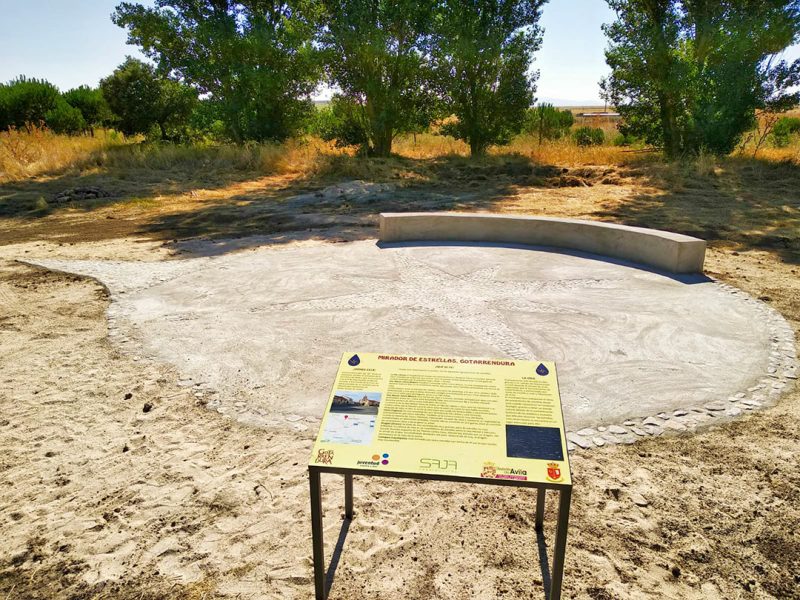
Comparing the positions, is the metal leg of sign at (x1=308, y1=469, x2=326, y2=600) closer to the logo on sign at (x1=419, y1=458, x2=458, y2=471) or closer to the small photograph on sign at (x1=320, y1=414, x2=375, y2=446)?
the small photograph on sign at (x1=320, y1=414, x2=375, y2=446)

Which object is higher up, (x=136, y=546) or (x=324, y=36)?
(x=324, y=36)

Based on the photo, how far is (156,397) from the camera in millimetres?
4047

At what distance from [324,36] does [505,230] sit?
1222 cm

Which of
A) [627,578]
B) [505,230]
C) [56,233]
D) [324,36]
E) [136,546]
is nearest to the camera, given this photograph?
[627,578]

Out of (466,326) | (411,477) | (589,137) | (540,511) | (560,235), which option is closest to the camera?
(411,477)

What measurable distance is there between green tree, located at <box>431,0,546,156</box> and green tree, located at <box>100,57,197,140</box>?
952cm

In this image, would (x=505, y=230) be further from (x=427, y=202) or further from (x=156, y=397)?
(x=156, y=397)

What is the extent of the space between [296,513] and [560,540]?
144cm

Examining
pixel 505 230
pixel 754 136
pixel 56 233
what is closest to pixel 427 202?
pixel 505 230

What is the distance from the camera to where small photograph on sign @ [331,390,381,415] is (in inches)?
89.4

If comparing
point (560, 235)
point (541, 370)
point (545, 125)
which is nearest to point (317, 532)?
point (541, 370)

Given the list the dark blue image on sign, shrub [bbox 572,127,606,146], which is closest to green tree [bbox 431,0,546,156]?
shrub [bbox 572,127,606,146]

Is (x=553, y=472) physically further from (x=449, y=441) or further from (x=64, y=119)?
(x=64, y=119)

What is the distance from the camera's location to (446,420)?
7.18 feet
